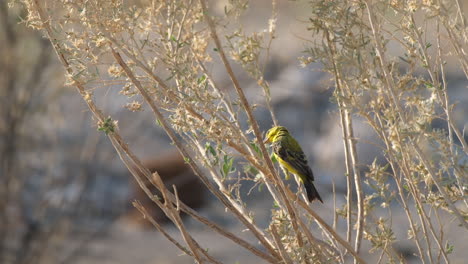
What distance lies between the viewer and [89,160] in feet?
20.7

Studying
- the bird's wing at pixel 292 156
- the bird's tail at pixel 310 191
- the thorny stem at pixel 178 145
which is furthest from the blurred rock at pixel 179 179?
the thorny stem at pixel 178 145

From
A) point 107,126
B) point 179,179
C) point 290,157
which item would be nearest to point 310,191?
point 290,157

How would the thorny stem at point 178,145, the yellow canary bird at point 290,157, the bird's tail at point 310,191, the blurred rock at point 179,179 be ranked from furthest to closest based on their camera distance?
the blurred rock at point 179,179 → the yellow canary bird at point 290,157 → the bird's tail at point 310,191 → the thorny stem at point 178,145

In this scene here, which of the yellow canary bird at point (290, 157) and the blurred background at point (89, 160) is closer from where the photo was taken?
the yellow canary bird at point (290, 157)

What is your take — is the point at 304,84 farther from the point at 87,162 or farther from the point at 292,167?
the point at 292,167

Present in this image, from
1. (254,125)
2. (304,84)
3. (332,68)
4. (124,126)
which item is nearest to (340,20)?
(332,68)

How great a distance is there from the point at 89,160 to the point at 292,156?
308cm

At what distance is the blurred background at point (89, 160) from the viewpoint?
5.76 meters

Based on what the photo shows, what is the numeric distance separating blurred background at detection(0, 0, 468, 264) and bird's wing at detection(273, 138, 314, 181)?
0.75ft

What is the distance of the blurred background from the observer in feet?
18.9

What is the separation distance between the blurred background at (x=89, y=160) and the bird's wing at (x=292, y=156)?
229 millimetres

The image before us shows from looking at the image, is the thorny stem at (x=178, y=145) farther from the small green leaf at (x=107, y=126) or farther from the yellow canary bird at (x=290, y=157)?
the yellow canary bird at (x=290, y=157)

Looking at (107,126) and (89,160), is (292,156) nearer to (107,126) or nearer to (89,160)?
(107,126)

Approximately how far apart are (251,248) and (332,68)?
1.63 ft
